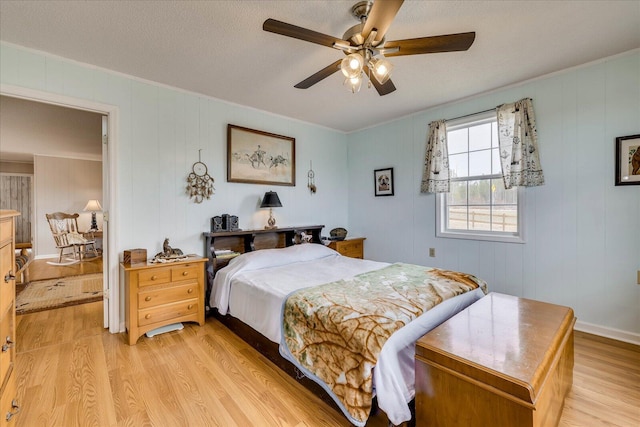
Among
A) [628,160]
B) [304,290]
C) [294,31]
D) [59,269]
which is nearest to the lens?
[294,31]

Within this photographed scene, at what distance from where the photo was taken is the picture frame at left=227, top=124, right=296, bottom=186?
345 cm

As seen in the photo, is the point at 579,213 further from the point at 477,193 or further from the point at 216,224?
the point at 216,224

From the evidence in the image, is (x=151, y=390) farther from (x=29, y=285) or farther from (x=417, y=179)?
(x=29, y=285)

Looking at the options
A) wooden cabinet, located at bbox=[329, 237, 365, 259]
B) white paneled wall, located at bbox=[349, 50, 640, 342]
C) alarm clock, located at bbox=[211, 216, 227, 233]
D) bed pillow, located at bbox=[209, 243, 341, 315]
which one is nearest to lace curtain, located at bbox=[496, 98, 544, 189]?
white paneled wall, located at bbox=[349, 50, 640, 342]

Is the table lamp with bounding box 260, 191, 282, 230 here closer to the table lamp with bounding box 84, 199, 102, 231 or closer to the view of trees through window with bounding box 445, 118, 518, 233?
the view of trees through window with bounding box 445, 118, 518, 233

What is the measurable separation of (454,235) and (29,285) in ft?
19.6

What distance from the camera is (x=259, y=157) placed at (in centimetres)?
368

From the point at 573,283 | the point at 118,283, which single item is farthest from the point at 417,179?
the point at 118,283

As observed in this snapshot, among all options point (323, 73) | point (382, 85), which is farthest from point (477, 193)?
point (323, 73)

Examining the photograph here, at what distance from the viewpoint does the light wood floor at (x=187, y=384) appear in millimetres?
1604

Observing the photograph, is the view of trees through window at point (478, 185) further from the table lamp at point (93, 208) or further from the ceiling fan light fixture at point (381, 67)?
the table lamp at point (93, 208)

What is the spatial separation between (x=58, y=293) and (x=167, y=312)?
2.39 meters

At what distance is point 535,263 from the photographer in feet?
9.49

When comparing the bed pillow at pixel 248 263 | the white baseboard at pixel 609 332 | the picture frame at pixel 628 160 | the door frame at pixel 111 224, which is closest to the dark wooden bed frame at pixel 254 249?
the bed pillow at pixel 248 263
